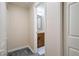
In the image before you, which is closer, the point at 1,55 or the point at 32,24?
the point at 1,55

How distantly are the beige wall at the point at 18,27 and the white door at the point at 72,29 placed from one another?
0.44 meters

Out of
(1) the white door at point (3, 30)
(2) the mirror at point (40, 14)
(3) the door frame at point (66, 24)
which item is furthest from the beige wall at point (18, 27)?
(3) the door frame at point (66, 24)

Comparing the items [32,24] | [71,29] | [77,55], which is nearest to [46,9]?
[32,24]

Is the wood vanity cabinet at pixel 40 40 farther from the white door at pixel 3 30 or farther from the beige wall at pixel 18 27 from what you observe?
the white door at pixel 3 30

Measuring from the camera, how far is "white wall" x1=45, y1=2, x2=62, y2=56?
43.4 inches

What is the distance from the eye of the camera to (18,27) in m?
1.09

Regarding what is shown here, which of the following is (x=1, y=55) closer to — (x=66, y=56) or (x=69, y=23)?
(x=66, y=56)

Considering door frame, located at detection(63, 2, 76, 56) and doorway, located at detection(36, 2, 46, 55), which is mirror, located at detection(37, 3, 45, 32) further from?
door frame, located at detection(63, 2, 76, 56)

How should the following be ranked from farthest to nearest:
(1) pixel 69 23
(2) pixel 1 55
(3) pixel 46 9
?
(3) pixel 46 9 → (1) pixel 69 23 → (2) pixel 1 55

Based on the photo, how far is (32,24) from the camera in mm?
1143

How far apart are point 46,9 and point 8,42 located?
578mm

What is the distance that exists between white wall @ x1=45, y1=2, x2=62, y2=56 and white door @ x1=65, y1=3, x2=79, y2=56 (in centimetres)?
9

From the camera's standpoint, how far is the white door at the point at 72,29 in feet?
3.24

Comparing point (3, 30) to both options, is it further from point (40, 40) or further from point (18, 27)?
point (40, 40)
